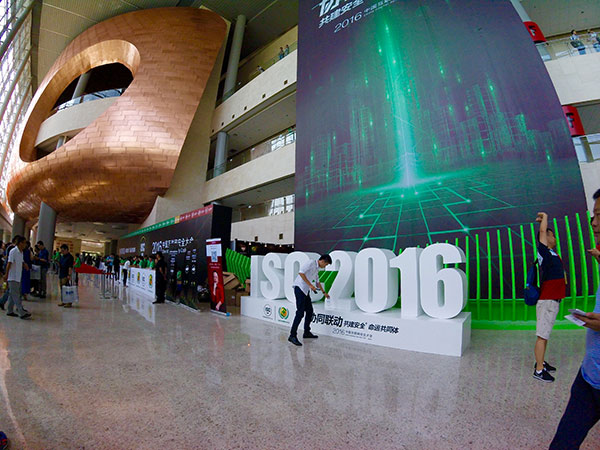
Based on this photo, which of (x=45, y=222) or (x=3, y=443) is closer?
(x=3, y=443)

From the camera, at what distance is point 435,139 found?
7.67 m

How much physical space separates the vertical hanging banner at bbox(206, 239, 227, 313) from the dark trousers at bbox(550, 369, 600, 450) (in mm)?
6774

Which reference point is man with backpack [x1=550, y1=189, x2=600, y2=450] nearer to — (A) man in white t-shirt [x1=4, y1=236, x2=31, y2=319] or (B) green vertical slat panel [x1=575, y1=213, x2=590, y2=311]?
(B) green vertical slat panel [x1=575, y1=213, x2=590, y2=311]

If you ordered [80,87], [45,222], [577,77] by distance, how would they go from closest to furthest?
1. [577,77]
2. [45,222]
3. [80,87]

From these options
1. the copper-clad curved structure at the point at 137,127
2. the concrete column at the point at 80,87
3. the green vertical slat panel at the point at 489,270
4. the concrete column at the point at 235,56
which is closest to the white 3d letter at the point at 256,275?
the green vertical slat panel at the point at 489,270

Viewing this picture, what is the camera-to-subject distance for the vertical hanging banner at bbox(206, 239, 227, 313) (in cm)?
749

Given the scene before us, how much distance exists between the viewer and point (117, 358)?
3717mm

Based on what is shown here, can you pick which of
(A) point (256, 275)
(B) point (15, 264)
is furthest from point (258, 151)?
(B) point (15, 264)

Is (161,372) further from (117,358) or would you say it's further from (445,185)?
(445,185)

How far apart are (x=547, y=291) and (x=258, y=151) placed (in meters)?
14.0

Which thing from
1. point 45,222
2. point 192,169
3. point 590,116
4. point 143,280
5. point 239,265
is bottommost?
point 143,280

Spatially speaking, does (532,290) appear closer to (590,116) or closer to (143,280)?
(590,116)

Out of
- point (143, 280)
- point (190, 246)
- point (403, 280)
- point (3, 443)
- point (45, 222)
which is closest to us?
point (3, 443)

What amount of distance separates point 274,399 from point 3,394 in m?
2.24
